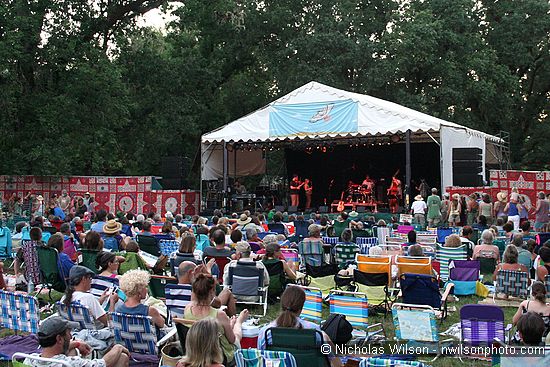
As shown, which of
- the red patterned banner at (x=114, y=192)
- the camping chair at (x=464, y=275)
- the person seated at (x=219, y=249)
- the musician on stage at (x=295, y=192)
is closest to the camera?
the person seated at (x=219, y=249)

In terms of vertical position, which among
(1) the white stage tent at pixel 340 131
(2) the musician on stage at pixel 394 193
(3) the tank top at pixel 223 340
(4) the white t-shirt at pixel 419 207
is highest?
(1) the white stage tent at pixel 340 131

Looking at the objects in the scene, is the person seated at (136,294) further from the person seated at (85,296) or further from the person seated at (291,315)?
the person seated at (291,315)

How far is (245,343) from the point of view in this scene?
15.8 ft

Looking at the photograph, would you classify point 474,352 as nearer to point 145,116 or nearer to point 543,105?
point 145,116

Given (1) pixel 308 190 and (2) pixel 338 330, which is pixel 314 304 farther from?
(1) pixel 308 190

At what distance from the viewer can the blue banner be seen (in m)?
18.9

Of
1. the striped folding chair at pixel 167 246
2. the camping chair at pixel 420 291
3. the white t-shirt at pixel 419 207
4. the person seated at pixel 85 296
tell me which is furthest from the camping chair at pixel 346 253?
the white t-shirt at pixel 419 207

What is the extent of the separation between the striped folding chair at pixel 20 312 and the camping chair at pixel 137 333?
85cm

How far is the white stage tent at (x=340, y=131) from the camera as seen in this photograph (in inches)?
708

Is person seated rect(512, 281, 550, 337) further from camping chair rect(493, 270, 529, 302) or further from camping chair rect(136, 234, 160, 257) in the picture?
camping chair rect(136, 234, 160, 257)

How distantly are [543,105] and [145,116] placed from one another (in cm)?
1861

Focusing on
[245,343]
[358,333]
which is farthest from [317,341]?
[358,333]

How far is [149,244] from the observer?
9469 mm

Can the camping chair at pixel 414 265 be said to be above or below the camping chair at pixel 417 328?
above
